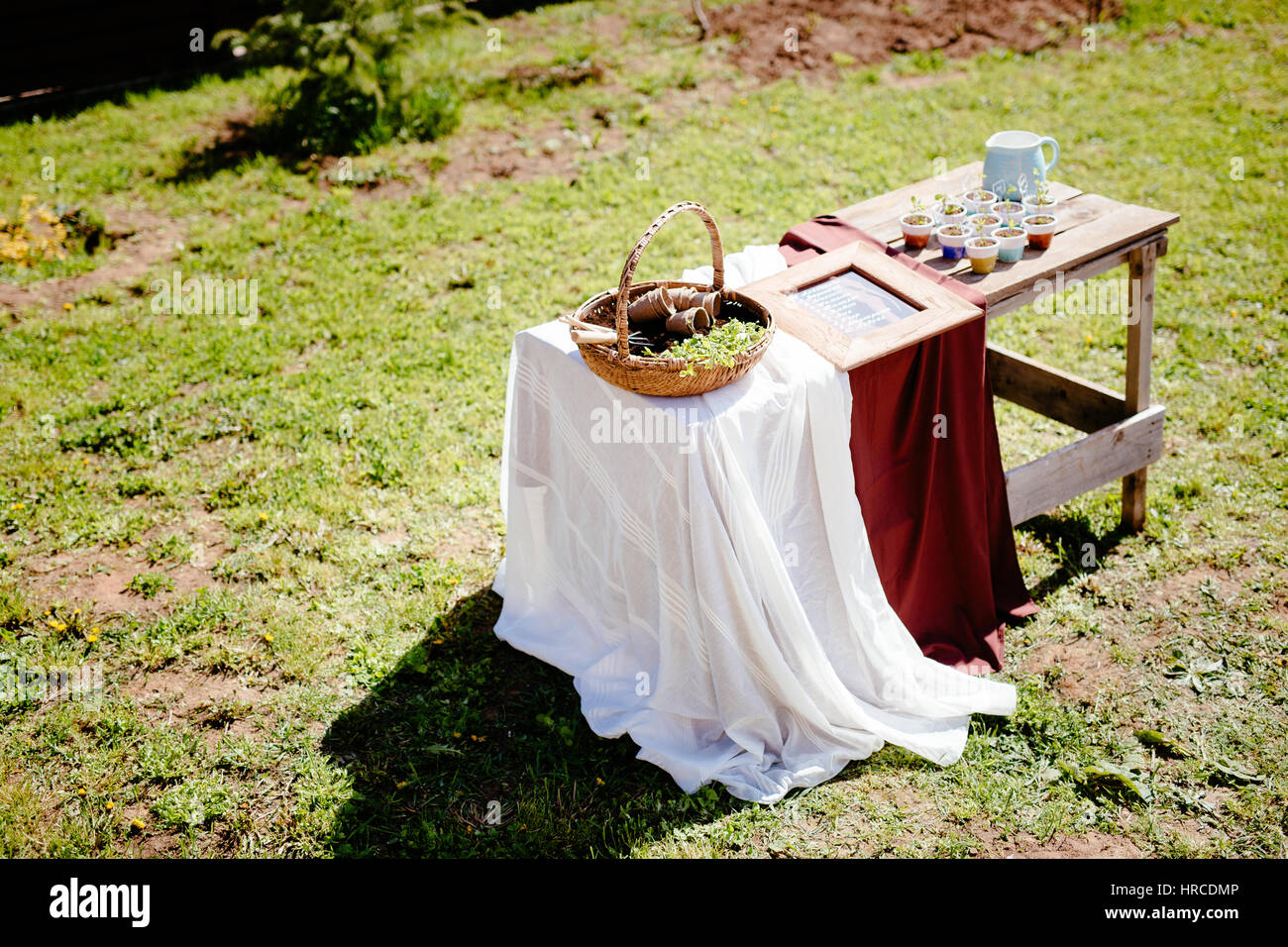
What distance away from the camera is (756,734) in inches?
137

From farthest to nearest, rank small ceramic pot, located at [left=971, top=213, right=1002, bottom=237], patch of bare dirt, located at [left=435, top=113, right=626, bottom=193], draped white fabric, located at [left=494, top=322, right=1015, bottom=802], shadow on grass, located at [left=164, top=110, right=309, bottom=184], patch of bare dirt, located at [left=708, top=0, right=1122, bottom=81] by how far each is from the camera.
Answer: patch of bare dirt, located at [left=708, top=0, right=1122, bottom=81] < shadow on grass, located at [left=164, top=110, right=309, bottom=184] < patch of bare dirt, located at [left=435, top=113, right=626, bottom=193] < small ceramic pot, located at [left=971, top=213, right=1002, bottom=237] < draped white fabric, located at [left=494, top=322, right=1015, bottom=802]

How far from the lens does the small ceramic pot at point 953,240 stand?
389 cm

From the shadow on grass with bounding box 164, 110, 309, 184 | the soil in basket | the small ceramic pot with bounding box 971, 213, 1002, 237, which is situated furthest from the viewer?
the shadow on grass with bounding box 164, 110, 309, 184

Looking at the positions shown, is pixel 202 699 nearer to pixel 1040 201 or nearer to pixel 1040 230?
pixel 1040 230

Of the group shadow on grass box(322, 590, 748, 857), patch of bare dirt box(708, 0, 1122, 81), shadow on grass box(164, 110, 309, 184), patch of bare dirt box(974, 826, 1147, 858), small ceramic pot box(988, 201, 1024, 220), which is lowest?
patch of bare dirt box(974, 826, 1147, 858)

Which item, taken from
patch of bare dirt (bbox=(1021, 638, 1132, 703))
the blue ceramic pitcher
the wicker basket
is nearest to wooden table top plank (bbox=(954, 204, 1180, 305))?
the blue ceramic pitcher

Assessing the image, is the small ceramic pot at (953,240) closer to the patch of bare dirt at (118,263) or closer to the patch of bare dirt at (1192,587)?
the patch of bare dirt at (1192,587)

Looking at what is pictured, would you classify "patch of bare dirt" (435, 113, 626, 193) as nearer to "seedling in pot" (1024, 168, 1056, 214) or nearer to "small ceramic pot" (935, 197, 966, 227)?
"small ceramic pot" (935, 197, 966, 227)

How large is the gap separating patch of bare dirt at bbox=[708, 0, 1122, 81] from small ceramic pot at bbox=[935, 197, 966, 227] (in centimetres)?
552

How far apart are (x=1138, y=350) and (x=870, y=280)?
49.8 inches

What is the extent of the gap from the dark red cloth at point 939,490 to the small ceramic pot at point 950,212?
0.28 metres

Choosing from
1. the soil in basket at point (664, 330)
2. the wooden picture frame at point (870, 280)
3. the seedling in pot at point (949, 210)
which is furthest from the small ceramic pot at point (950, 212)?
the soil in basket at point (664, 330)

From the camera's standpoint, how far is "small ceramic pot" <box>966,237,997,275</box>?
12.4ft
